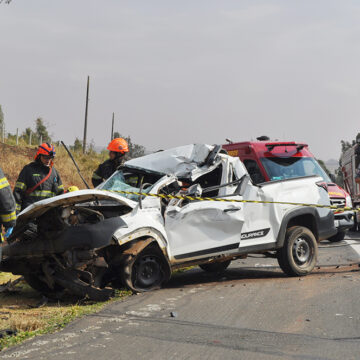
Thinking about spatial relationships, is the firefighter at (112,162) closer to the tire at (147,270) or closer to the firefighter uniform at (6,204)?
the tire at (147,270)

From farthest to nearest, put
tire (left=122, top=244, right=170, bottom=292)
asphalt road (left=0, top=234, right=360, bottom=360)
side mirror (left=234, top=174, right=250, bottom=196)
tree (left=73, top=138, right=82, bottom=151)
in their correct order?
tree (left=73, top=138, right=82, bottom=151)
side mirror (left=234, top=174, right=250, bottom=196)
tire (left=122, top=244, right=170, bottom=292)
asphalt road (left=0, top=234, right=360, bottom=360)

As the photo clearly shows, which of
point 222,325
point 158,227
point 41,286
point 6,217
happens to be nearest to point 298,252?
point 158,227

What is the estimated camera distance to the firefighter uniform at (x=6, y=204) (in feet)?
17.6

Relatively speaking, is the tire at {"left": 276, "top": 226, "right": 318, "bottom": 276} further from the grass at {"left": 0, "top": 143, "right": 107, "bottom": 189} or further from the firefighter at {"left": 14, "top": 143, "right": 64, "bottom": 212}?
the grass at {"left": 0, "top": 143, "right": 107, "bottom": 189}

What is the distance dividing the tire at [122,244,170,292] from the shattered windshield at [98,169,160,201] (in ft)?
2.74

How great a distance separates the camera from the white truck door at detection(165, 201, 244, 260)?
24.4 ft

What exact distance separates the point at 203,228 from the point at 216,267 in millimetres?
2143

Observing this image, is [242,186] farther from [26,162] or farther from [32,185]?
[26,162]

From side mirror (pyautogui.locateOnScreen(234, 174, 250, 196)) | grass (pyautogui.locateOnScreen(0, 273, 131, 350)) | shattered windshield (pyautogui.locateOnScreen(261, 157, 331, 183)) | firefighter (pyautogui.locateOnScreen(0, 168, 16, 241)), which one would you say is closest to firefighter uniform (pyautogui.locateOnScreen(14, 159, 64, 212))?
grass (pyautogui.locateOnScreen(0, 273, 131, 350))

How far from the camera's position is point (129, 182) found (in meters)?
7.96

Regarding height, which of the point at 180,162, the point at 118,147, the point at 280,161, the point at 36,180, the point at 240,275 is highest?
the point at 118,147

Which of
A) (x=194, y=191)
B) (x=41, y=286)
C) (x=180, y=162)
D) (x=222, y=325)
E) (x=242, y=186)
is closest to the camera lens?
(x=222, y=325)

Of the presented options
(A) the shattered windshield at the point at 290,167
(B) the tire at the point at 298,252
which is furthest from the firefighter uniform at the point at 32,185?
(A) the shattered windshield at the point at 290,167

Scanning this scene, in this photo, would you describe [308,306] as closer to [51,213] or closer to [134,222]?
[134,222]
